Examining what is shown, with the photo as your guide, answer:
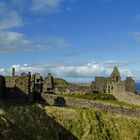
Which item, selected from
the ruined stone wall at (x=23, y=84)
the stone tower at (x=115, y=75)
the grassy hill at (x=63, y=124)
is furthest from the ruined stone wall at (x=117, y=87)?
the ruined stone wall at (x=23, y=84)

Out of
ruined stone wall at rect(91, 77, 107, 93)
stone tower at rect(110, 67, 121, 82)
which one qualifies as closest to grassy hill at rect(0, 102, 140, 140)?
ruined stone wall at rect(91, 77, 107, 93)

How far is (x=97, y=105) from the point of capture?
69812 mm

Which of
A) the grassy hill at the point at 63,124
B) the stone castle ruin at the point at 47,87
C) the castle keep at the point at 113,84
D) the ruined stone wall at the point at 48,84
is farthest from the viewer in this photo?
the castle keep at the point at 113,84

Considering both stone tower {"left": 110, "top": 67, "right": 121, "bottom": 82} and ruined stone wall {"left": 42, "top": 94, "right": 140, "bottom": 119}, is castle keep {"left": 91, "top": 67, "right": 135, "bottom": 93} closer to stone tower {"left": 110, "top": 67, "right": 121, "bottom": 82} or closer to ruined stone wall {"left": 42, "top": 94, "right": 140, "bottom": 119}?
stone tower {"left": 110, "top": 67, "right": 121, "bottom": 82}

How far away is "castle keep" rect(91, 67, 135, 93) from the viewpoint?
111 meters

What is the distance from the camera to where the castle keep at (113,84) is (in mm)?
111250

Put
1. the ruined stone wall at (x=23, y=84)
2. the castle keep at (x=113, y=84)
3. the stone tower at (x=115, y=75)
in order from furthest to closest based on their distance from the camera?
the stone tower at (x=115, y=75), the castle keep at (x=113, y=84), the ruined stone wall at (x=23, y=84)

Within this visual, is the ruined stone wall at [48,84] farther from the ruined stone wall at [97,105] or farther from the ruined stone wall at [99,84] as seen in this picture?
the ruined stone wall at [97,105]

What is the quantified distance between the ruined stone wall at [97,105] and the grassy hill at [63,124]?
180 centimetres

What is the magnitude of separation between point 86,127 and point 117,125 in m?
5.42

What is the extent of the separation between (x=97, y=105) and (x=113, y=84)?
4576 centimetres

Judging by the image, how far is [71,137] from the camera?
58.9 metres

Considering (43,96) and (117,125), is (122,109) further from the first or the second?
(43,96)

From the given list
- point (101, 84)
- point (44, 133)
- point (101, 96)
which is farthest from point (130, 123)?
point (101, 84)
